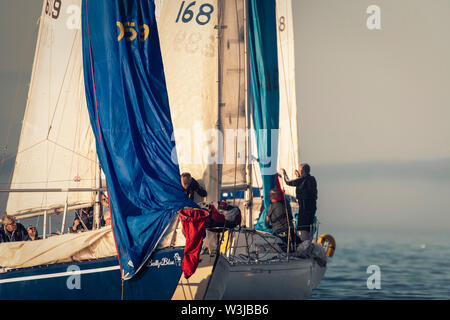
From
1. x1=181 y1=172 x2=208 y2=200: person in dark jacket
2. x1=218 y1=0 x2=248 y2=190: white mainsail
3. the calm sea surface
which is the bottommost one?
the calm sea surface

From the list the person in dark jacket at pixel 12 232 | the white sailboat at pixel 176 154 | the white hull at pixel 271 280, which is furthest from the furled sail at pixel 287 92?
the person in dark jacket at pixel 12 232

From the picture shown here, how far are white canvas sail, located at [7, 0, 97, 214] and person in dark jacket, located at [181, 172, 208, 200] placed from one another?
571 cm

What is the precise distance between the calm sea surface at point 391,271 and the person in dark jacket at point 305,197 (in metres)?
8.41

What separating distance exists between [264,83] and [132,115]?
22.2 feet

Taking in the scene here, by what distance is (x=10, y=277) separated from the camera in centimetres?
1772

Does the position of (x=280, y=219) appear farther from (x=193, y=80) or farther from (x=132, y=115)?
→ (x=132, y=115)

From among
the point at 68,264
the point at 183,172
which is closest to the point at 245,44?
the point at 183,172

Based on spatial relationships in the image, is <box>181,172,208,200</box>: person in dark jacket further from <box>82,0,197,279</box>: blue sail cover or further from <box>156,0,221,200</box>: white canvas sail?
<box>82,0,197,279</box>: blue sail cover

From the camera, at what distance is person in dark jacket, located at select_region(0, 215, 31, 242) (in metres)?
18.3

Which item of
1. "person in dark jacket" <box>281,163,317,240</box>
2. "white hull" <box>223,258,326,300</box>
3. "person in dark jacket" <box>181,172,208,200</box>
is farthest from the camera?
"person in dark jacket" <box>281,163,317,240</box>

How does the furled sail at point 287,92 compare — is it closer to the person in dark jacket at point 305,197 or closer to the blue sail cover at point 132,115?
the person in dark jacket at point 305,197

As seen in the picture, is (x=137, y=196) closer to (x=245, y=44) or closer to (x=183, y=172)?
(x=183, y=172)

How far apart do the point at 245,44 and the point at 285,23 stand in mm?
7996

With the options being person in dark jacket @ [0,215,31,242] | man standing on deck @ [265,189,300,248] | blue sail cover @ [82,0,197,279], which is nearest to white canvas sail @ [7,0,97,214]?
person in dark jacket @ [0,215,31,242]
